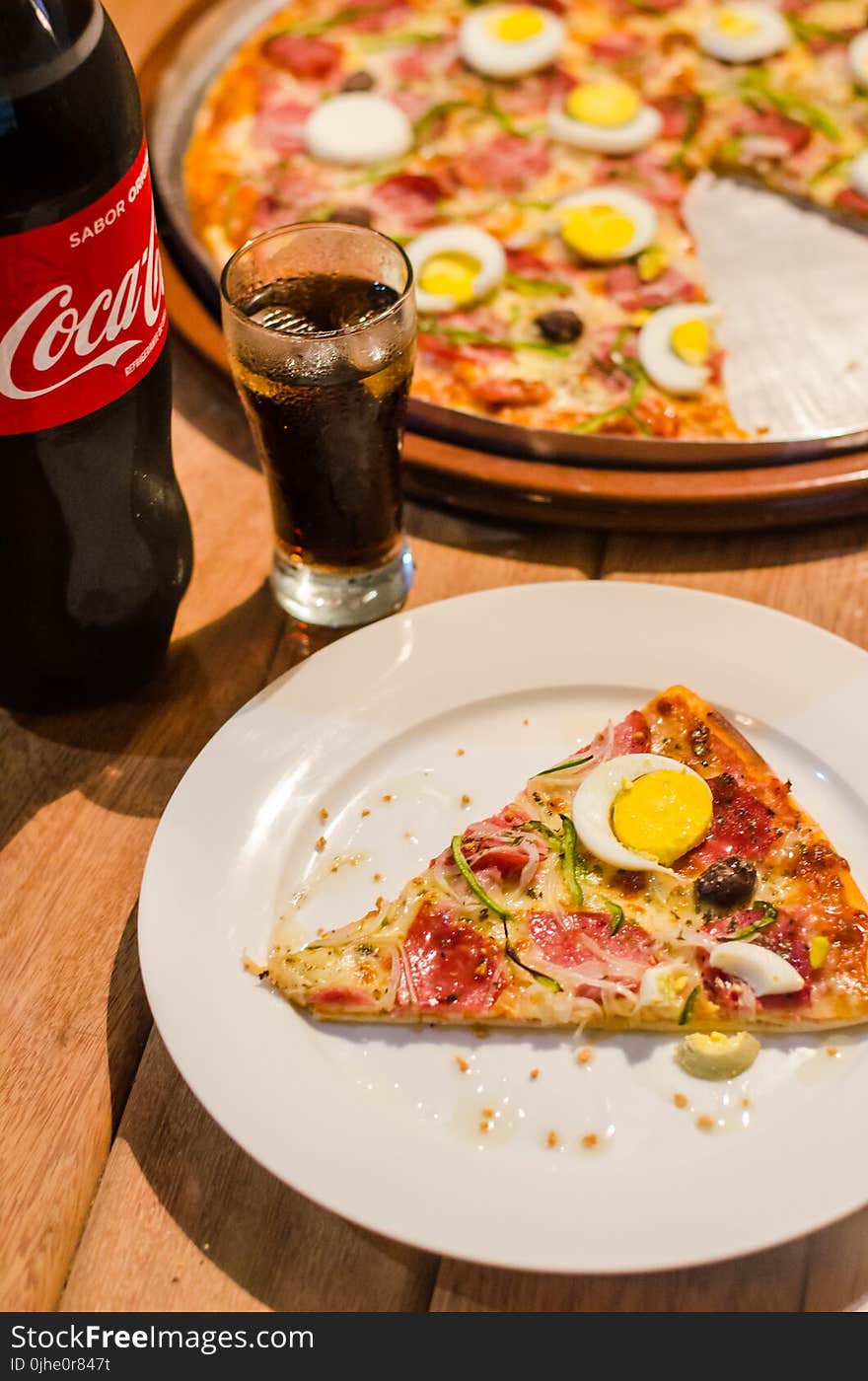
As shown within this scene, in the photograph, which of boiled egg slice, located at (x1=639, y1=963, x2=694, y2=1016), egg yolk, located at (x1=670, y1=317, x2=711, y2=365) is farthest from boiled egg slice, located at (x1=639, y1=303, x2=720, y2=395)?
boiled egg slice, located at (x1=639, y1=963, x2=694, y2=1016)

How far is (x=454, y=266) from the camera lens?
2.77 metres

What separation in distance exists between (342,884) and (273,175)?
1.93 metres

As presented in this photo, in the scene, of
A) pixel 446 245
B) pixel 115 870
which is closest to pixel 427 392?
pixel 446 245

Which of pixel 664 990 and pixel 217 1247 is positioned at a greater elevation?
pixel 664 990

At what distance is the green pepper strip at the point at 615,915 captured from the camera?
1.59 meters

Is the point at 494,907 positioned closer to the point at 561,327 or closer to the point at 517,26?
the point at 561,327

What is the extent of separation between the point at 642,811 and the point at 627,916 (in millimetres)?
140

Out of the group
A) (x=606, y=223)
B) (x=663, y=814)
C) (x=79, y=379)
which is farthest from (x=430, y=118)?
(x=663, y=814)

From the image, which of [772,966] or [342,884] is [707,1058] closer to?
[772,966]

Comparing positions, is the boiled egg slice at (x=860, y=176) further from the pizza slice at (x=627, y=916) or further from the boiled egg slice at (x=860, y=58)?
the pizza slice at (x=627, y=916)

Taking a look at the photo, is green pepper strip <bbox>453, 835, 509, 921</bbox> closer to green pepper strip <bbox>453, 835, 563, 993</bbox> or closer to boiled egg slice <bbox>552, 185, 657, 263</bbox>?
green pepper strip <bbox>453, 835, 563, 993</bbox>

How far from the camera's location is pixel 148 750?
1.97 metres

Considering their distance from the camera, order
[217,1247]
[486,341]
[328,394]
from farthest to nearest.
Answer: [486,341] → [328,394] → [217,1247]

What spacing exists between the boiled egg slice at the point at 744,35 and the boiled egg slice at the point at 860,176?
46 cm
